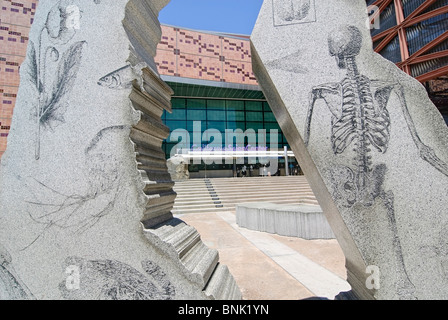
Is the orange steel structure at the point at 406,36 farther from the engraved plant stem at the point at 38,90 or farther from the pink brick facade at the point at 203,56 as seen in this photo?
the engraved plant stem at the point at 38,90

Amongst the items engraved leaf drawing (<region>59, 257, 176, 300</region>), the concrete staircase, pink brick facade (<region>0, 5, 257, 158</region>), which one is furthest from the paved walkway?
pink brick facade (<region>0, 5, 257, 158</region>)

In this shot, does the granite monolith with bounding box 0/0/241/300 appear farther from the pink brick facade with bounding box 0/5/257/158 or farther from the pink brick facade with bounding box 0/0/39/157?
A: the pink brick facade with bounding box 0/5/257/158

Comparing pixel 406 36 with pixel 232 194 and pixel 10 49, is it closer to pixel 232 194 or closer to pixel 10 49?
pixel 232 194

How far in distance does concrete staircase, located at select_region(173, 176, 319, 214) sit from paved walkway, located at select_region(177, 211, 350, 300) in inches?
209

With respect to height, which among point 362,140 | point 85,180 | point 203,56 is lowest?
point 85,180

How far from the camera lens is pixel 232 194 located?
13.4 m

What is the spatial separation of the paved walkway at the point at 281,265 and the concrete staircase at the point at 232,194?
5300 mm

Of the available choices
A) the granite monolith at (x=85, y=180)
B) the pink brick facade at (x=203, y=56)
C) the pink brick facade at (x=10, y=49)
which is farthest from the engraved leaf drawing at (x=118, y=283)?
the pink brick facade at (x=203, y=56)

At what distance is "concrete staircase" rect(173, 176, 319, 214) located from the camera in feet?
37.3

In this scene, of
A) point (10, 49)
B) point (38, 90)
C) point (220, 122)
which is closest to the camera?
point (38, 90)

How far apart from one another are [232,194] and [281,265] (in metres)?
9.72

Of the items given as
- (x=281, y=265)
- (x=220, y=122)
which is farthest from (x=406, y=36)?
(x=281, y=265)

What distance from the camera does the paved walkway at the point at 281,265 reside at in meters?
2.77

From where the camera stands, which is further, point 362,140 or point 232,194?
point 232,194
